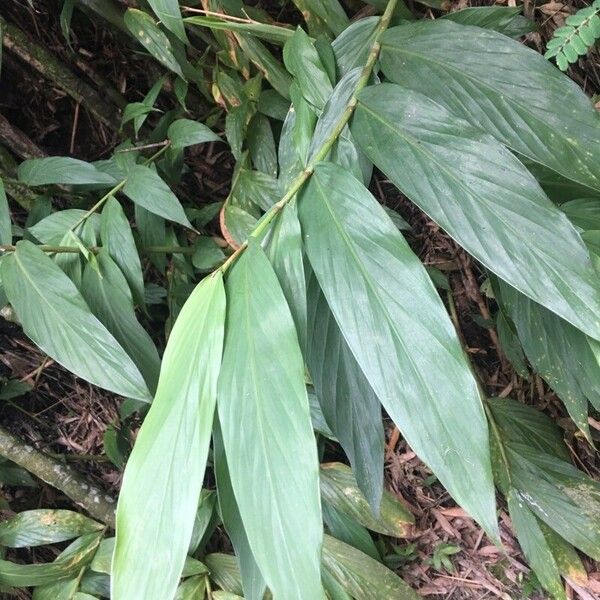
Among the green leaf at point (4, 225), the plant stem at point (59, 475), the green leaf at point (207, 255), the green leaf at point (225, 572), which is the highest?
the green leaf at point (4, 225)

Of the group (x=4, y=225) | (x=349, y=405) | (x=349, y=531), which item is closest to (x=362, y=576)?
(x=349, y=531)

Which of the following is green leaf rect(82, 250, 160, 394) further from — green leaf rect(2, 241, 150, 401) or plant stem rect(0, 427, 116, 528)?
plant stem rect(0, 427, 116, 528)

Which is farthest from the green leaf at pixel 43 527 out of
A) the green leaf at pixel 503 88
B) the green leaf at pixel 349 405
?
the green leaf at pixel 503 88

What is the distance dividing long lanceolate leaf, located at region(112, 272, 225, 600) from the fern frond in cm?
35

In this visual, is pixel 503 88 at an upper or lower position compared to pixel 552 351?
upper

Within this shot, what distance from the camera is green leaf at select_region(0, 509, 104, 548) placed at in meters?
0.92

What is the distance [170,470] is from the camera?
356mm

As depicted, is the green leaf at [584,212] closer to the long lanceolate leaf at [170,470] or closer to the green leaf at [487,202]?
the green leaf at [487,202]

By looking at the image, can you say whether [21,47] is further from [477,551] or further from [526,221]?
[477,551]

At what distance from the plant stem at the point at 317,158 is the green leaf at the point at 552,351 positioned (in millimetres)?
222

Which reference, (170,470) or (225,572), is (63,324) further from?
(225,572)

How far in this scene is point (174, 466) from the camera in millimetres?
356

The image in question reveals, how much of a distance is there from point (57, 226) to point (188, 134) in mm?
217

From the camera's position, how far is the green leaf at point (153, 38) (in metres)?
0.71
